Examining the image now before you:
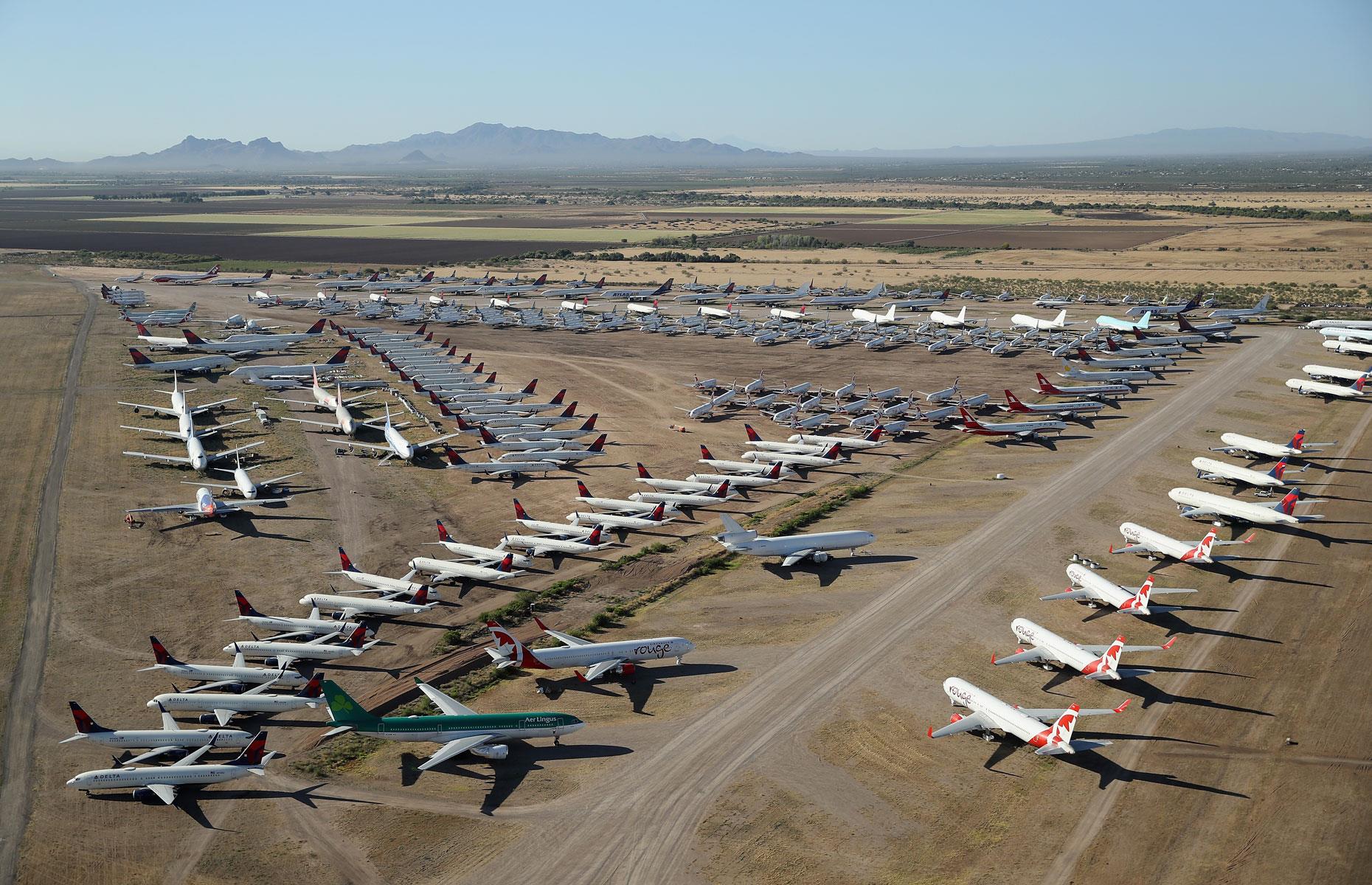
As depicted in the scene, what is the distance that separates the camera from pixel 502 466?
78562mm

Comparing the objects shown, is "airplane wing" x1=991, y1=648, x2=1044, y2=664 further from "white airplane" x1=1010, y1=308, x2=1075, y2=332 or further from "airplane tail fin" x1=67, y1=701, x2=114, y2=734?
"white airplane" x1=1010, y1=308, x2=1075, y2=332

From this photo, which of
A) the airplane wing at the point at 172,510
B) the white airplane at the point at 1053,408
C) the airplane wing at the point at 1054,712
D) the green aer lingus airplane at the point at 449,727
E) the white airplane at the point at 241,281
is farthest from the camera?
the white airplane at the point at 241,281

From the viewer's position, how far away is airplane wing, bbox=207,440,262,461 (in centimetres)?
8088

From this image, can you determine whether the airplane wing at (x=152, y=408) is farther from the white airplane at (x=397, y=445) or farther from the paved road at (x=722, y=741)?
the paved road at (x=722, y=741)

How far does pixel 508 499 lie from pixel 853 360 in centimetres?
6524

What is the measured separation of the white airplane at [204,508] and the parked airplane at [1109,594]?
2231 inches

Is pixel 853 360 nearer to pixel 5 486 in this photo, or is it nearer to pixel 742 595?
pixel 742 595

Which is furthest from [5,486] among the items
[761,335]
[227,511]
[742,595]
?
[761,335]

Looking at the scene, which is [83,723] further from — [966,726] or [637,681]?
[966,726]

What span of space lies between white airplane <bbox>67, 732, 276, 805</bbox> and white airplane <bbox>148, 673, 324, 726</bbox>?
4019 mm

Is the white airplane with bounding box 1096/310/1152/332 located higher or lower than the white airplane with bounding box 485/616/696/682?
higher

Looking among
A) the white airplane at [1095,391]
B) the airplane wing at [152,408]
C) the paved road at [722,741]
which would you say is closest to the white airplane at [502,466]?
the paved road at [722,741]

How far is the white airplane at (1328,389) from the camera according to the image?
9956 cm

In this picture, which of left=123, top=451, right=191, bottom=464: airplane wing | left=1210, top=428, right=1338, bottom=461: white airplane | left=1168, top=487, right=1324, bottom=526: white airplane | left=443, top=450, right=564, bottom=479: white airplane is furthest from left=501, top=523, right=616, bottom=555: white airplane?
left=1210, top=428, right=1338, bottom=461: white airplane
